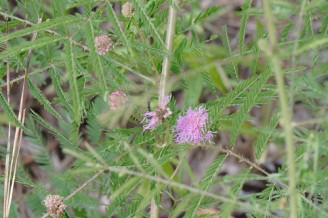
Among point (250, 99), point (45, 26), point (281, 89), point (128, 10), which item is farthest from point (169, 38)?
point (281, 89)

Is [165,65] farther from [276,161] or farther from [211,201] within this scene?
[276,161]

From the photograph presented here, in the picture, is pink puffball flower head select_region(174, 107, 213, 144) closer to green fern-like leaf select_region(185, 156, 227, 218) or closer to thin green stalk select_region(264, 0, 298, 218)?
green fern-like leaf select_region(185, 156, 227, 218)

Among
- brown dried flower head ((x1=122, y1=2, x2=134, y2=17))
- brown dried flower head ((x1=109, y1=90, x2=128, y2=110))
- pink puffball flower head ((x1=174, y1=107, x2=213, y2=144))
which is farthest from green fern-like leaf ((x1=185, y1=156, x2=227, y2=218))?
brown dried flower head ((x1=122, y1=2, x2=134, y2=17))

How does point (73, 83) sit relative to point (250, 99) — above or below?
above

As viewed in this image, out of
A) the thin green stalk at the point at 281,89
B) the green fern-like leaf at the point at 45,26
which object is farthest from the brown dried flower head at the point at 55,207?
the thin green stalk at the point at 281,89

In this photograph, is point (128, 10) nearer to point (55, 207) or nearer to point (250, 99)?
point (250, 99)

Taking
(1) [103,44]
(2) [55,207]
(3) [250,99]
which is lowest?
(2) [55,207]

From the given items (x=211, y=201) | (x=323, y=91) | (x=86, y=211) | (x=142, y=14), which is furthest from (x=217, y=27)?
(x=323, y=91)

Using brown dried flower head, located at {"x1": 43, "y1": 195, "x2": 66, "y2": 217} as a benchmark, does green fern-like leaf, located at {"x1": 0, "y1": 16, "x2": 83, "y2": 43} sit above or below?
above

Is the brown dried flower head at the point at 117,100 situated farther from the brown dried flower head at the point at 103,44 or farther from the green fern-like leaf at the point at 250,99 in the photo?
the green fern-like leaf at the point at 250,99
